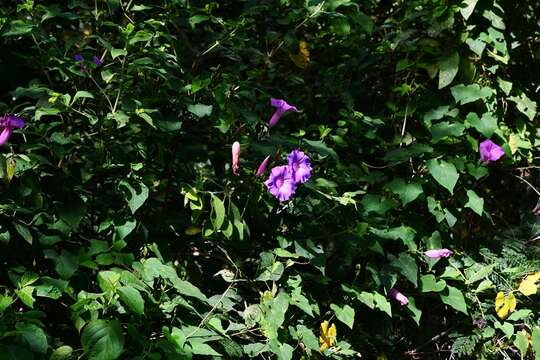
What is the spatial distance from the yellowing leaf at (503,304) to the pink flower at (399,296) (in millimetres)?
424

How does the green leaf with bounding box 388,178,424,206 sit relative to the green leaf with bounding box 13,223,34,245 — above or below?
below

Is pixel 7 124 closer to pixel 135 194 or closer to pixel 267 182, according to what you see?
pixel 135 194

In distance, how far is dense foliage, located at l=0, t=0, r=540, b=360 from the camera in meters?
2.12

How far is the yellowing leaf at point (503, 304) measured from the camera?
115 inches

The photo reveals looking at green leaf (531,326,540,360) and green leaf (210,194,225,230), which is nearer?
green leaf (210,194,225,230)

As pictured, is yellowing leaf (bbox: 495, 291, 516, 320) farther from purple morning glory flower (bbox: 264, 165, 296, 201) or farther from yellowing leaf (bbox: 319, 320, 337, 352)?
purple morning glory flower (bbox: 264, 165, 296, 201)

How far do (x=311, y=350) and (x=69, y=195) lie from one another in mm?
966

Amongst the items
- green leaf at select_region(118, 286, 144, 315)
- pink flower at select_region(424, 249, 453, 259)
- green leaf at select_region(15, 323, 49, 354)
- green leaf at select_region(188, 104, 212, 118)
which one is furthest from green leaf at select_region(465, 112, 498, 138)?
green leaf at select_region(15, 323, 49, 354)

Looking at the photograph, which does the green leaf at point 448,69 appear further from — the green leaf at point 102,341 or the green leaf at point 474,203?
the green leaf at point 102,341

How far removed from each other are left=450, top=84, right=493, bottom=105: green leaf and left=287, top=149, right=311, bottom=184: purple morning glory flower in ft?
3.36

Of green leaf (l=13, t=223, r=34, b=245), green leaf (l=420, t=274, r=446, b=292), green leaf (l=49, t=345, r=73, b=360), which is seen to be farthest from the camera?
green leaf (l=420, t=274, r=446, b=292)

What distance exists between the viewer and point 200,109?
230 centimetres

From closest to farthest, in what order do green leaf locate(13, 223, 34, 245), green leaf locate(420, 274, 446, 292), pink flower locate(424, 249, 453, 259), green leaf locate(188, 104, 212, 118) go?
1. green leaf locate(13, 223, 34, 245)
2. green leaf locate(188, 104, 212, 118)
3. pink flower locate(424, 249, 453, 259)
4. green leaf locate(420, 274, 446, 292)

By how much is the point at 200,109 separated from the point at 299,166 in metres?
0.39
